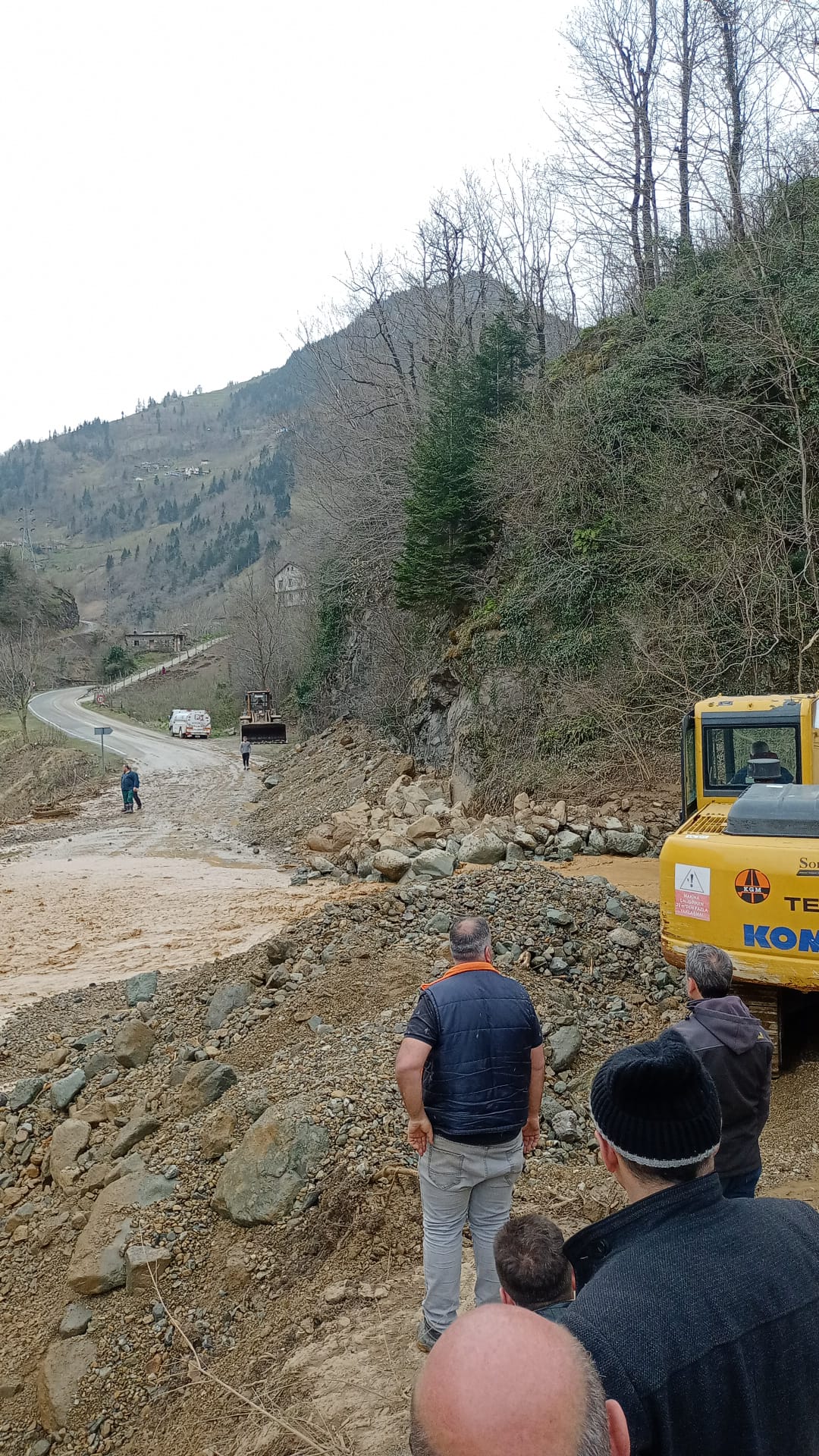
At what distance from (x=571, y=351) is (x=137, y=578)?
134 metres

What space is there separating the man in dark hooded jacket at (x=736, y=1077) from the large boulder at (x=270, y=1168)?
272cm

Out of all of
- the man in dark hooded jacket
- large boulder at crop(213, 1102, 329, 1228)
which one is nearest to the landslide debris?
large boulder at crop(213, 1102, 329, 1228)

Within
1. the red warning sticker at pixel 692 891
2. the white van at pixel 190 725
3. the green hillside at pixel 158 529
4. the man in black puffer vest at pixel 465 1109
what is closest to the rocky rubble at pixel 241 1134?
the man in black puffer vest at pixel 465 1109

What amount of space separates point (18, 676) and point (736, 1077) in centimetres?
4454

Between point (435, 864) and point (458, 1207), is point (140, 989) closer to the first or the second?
point (435, 864)

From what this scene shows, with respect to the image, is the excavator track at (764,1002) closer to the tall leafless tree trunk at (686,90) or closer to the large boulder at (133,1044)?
the large boulder at (133,1044)

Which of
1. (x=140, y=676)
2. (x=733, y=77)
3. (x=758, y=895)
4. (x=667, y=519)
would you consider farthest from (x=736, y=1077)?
A: (x=140, y=676)

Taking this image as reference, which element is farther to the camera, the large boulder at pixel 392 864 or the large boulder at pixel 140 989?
the large boulder at pixel 392 864

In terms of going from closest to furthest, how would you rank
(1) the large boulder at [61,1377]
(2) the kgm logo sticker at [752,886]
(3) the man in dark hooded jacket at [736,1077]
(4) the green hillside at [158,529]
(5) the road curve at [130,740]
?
1. (3) the man in dark hooded jacket at [736,1077]
2. (1) the large boulder at [61,1377]
3. (2) the kgm logo sticker at [752,886]
4. (5) the road curve at [130,740]
5. (4) the green hillside at [158,529]

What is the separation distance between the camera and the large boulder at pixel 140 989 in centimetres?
945

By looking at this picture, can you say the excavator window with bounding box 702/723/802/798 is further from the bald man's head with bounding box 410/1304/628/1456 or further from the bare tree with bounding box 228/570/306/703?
the bare tree with bounding box 228/570/306/703

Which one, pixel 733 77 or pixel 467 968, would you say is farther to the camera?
pixel 733 77

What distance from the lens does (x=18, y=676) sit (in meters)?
42.9

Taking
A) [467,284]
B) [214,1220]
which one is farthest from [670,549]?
[467,284]
